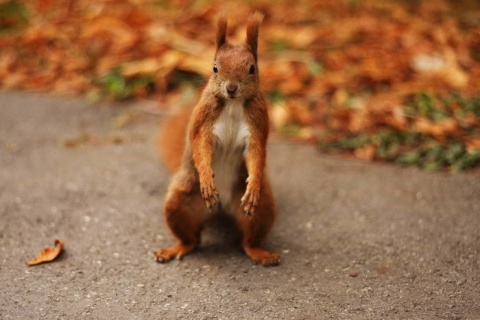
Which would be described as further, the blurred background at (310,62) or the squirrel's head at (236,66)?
the blurred background at (310,62)

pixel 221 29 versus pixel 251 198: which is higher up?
pixel 221 29

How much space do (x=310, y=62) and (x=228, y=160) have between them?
9.69 feet

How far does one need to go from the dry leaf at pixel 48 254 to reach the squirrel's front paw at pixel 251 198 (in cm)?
98

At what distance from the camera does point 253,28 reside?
301 centimetres

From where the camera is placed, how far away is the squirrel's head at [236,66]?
2.87 m

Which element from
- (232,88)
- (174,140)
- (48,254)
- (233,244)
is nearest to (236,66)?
(232,88)

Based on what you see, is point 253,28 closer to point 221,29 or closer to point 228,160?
point 221,29

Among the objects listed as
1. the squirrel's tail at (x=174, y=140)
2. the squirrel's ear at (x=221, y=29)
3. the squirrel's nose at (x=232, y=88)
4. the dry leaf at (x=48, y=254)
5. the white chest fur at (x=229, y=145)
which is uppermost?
the squirrel's ear at (x=221, y=29)

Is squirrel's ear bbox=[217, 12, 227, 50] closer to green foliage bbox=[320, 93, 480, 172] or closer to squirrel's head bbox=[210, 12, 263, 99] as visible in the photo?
squirrel's head bbox=[210, 12, 263, 99]

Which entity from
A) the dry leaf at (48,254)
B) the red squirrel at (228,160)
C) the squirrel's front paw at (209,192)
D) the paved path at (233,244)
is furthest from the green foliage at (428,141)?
the dry leaf at (48,254)

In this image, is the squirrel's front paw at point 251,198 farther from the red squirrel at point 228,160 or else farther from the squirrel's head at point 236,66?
the squirrel's head at point 236,66

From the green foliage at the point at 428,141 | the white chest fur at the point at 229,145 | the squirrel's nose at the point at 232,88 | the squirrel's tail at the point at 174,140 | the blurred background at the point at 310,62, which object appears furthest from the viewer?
the blurred background at the point at 310,62

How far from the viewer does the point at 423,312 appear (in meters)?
2.61

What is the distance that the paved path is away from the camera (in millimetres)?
2678
